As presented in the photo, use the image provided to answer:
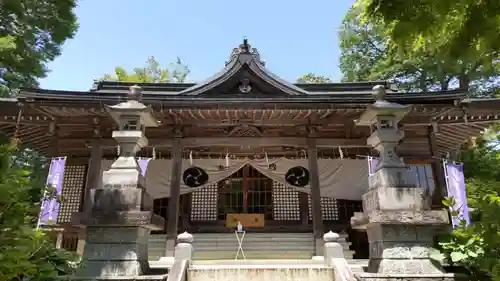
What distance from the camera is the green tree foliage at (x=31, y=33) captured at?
1683 centimetres

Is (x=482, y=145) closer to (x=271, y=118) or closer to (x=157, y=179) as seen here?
(x=271, y=118)

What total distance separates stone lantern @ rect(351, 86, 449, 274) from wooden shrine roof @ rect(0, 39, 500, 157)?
406 cm

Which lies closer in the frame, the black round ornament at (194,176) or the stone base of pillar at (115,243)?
the stone base of pillar at (115,243)

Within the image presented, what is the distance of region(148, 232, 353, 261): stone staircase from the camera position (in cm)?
1137

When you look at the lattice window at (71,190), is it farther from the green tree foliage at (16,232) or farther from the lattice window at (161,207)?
the green tree foliage at (16,232)

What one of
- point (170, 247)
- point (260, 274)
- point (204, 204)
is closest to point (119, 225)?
point (260, 274)

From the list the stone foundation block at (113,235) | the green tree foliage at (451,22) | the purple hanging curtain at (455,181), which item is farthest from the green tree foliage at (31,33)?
the purple hanging curtain at (455,181)

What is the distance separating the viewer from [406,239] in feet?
21.0

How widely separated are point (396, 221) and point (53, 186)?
9585 mm

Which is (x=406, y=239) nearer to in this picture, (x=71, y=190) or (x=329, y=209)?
(x=329, y=209)

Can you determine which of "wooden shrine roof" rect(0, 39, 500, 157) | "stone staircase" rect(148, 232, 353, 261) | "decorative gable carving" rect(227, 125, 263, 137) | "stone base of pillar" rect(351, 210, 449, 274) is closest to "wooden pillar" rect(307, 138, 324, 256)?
"wooden shrine roof" rect(0, 39, 500, 157)

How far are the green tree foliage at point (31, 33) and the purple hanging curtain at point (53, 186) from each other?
7.69 metres

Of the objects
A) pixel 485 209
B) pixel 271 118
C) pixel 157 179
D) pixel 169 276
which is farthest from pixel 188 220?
pixel 485 209

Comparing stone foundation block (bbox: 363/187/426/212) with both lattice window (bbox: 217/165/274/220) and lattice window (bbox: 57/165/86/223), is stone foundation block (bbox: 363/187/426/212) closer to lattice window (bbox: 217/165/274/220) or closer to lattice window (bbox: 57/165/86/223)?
lattice window (bbox: 217/165/274/220)
